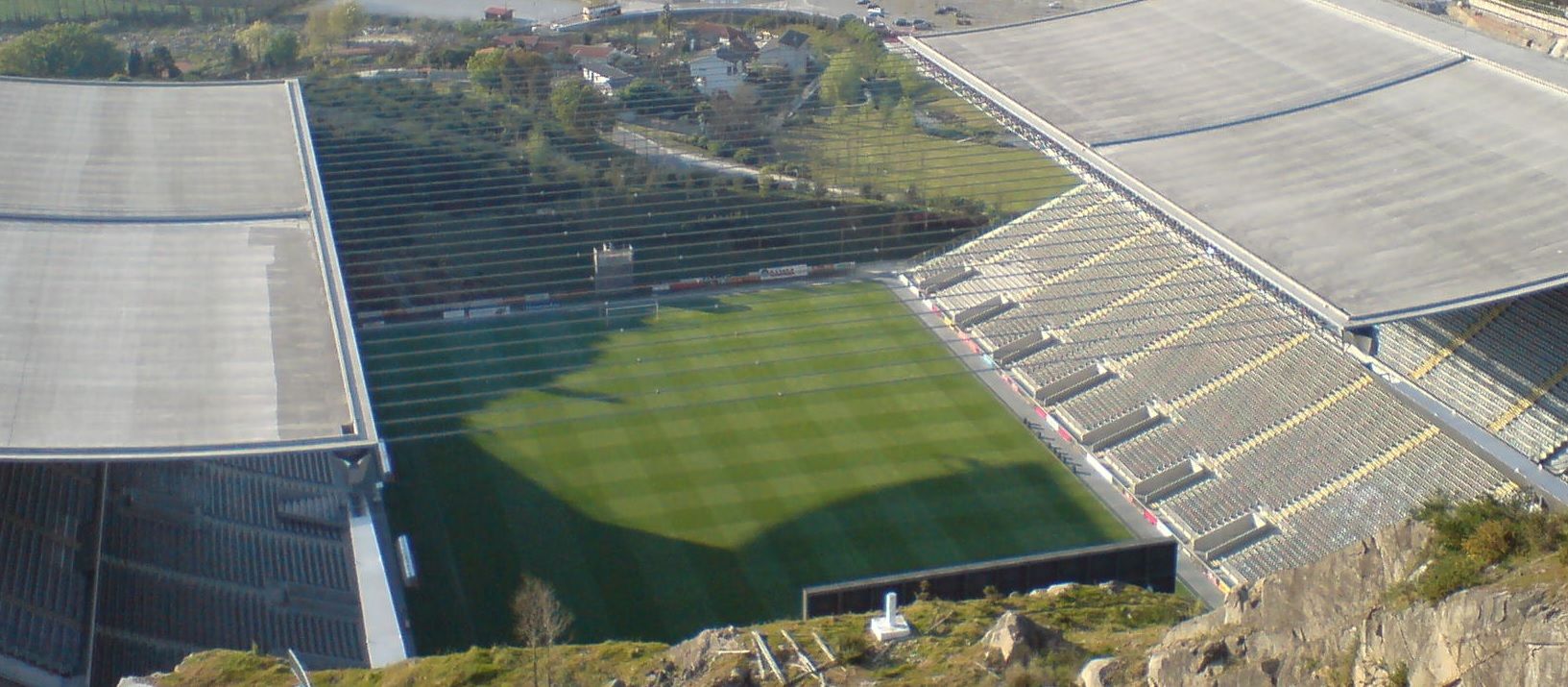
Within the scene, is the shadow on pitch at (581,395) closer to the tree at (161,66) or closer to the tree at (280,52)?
the tree at (280,52)

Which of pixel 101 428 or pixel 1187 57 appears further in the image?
pixel 1187 57

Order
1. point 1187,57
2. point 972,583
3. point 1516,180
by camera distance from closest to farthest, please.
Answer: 1. point 972,583
2. point 1516,180
3. point 1187,57

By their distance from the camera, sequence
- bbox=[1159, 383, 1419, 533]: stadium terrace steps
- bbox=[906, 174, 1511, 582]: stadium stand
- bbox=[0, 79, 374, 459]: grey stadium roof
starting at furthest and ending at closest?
bbox=[1159, 383, 1419, 533]: stadium terrace steps → bbox=[906, 174, 1511, 582]: stadium stand → bbox=[0, 79, 374, 459]: grey stadium roof

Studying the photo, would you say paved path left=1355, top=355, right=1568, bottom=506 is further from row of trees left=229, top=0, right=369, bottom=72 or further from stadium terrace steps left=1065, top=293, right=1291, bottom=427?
row of trees left=229, top=0, right=369, bottom=72

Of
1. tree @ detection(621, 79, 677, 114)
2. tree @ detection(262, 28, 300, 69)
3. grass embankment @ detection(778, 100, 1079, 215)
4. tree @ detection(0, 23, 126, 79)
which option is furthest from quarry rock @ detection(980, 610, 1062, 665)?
tree @ detection(0, 23, 126, 79)

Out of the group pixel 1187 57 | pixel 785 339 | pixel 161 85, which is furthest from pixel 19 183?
pixel 1187 57

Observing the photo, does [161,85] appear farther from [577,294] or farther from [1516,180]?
[1516,180]
